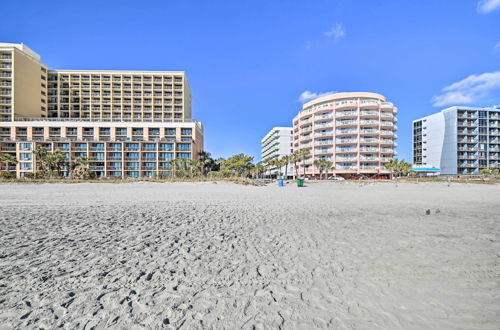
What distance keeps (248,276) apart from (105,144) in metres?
69.9

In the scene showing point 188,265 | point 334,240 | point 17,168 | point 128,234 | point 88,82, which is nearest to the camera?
point 188,265

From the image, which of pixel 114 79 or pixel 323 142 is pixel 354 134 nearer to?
pixel 323 142

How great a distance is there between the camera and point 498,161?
248 feet

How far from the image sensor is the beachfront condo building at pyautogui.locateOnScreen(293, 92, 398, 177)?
64.5 metres

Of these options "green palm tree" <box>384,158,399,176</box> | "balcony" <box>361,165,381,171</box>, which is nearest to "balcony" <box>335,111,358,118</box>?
"balcony" <box>361,165,381,171</box>

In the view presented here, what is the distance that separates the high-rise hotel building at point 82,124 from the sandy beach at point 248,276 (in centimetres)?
5875

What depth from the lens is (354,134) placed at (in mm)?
66062

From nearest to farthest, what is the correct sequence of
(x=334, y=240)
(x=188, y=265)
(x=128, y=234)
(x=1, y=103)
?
(x=188, y=265)
(x=334, y=240)
(x=128, y=234)
(x=1, y=103)

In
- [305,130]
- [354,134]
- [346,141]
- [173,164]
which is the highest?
[305,130]

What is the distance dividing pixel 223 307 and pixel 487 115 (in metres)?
112

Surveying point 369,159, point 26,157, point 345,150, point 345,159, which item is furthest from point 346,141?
point 26,157

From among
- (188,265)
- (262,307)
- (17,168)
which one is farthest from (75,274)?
(17,168)

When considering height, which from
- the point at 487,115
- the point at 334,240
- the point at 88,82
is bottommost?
the point at 334,240

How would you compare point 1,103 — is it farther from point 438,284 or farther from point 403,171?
point 403,171
